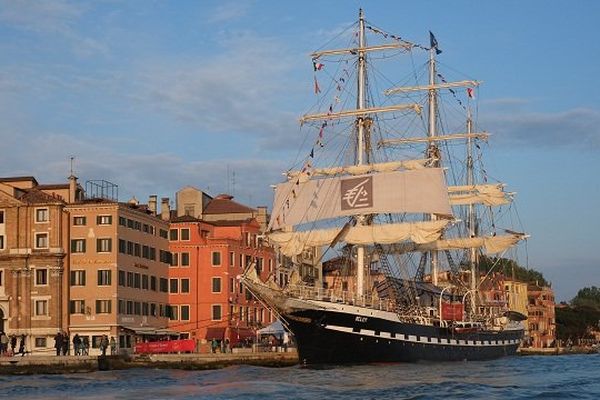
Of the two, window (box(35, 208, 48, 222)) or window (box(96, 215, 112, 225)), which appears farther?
window (box(35, 208, 48, 222))

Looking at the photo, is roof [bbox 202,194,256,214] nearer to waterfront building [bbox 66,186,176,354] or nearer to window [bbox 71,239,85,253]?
waterfront building [bbox 66,186,176,354]

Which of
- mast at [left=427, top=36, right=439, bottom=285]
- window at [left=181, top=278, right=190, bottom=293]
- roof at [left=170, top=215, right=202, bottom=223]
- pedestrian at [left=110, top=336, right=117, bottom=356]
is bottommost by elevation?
pedestrian at [left=110, top=336, right=117, bottom=356]

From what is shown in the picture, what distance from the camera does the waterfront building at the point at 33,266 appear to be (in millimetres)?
103062

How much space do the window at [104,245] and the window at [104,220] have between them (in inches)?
61.4

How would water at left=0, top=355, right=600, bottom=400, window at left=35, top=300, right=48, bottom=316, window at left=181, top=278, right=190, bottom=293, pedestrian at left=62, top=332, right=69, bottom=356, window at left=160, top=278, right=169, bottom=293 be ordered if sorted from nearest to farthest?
water at left=0, top=355, right=600, bottom=400
pedestrian at left=62, top=332, right=69, bottom=356
window at left=35, top=300, right=48, bottom=316
window at left=160, top=278, right=169, bottom=293
window at left=181, top=278, right=190, bottom=293

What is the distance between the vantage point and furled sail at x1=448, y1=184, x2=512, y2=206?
12144 centimetres


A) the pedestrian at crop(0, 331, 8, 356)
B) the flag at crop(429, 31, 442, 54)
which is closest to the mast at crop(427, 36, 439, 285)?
the flag at crop(429, 31, 442, 54)

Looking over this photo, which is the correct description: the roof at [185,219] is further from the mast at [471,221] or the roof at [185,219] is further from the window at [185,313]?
the mast at [471,221]

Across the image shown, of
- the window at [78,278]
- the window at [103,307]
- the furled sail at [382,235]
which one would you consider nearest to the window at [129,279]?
the window at [103,307]

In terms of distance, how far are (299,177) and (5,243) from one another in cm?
2985

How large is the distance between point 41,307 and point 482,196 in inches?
1894

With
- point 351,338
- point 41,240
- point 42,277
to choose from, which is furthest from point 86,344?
point 351,338

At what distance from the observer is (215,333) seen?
114688mm

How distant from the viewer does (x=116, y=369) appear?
81062 millimetres
